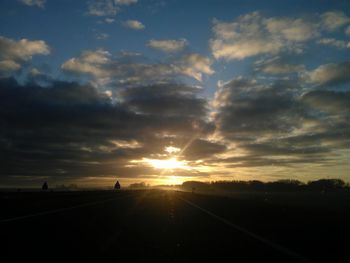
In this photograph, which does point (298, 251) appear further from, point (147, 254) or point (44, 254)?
point (44, 254)

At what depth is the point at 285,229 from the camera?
1823 cm

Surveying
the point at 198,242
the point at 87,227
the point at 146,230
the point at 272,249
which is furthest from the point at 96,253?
the point at 87,227

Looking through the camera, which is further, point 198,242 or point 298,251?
point 198,242

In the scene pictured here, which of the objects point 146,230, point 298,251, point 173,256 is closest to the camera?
point 173,256

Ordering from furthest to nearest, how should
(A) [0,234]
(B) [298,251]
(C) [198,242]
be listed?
1. (A) [0,234]
2. (C) [198,242]
3. (B) [298,251]

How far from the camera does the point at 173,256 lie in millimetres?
10531

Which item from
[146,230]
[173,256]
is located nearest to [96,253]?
[173,256]

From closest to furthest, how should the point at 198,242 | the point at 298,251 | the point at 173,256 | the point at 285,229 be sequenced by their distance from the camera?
the point at 173,256 < the point at 298,251 < the point at 198,242 < the point at 285,229

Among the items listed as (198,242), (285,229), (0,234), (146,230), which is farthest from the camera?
(285,229)

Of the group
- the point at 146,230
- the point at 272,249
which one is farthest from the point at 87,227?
the point at 272,249

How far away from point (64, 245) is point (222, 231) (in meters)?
6.80

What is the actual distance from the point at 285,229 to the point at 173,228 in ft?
15.3

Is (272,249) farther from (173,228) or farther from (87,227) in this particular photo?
(87,227)

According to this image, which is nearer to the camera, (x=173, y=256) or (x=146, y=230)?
(x=173, y=256)
